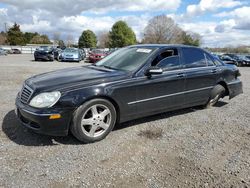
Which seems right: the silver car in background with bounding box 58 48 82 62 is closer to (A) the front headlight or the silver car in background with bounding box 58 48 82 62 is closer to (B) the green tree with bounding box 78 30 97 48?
(A) the front headlight

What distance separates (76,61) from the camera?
76.1 feet

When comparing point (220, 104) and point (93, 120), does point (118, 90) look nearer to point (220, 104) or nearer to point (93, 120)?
point (93, 120)

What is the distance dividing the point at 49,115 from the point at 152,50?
7.51 feet

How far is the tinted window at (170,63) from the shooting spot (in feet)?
14.8

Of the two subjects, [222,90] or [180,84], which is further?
[222,90]

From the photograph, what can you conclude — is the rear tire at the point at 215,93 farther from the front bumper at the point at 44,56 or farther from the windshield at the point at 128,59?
the front bumper at the point at 44,56

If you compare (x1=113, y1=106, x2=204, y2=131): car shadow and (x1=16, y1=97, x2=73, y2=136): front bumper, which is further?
(x1=113, y1=106, x2=204, y2=131): car shadow

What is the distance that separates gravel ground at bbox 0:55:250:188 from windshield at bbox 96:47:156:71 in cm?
113

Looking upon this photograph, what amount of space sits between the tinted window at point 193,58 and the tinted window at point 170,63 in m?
0.27

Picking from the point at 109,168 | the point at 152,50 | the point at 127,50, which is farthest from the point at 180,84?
the point at 109,168

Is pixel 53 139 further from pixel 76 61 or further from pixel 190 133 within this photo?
pixel 76 61

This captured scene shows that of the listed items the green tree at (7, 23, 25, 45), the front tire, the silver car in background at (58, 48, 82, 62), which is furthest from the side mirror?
the green tree at (7, 23, 25, 45)

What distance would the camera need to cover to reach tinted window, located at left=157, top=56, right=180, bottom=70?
4.52 m

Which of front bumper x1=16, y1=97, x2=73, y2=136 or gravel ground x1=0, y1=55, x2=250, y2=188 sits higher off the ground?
front bumper x1=16, y1=97, x2=73, y2=136
